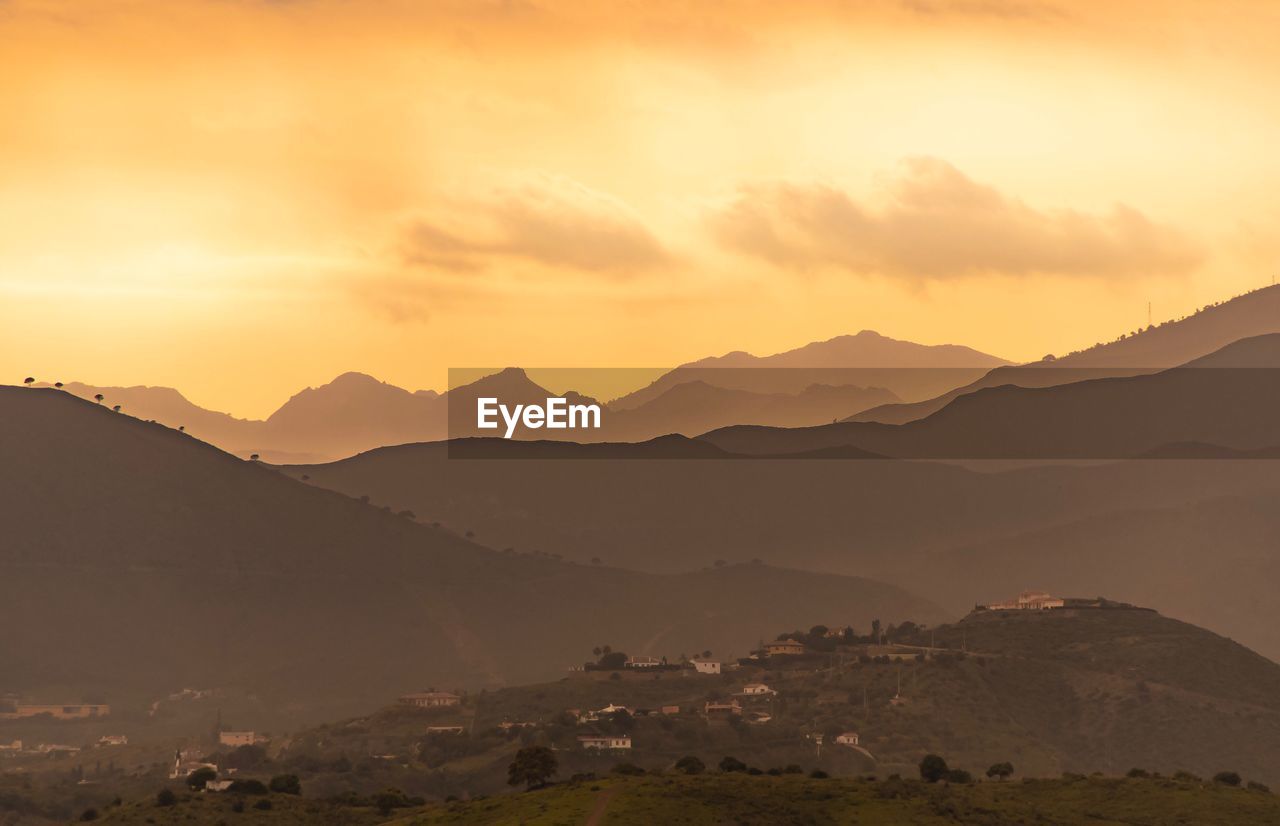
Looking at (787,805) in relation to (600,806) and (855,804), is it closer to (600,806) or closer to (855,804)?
(855,804)

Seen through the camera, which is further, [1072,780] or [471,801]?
[1072,780]

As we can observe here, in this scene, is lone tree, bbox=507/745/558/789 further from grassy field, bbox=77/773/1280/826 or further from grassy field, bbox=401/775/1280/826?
grassy field, bbox=401/775/1280/826

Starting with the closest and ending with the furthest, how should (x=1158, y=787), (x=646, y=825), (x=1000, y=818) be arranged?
(x=646, y=825), (x=1000, y=818), (x=1158, y=787)

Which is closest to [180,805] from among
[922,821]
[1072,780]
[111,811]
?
[111,811]

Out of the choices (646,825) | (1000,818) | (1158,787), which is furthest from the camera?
(1158,787)

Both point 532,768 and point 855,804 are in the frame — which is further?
point 532,768

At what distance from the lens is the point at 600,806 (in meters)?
164

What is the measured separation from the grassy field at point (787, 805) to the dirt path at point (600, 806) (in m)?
0.07

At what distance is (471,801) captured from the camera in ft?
586

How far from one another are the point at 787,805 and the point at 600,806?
1496cm

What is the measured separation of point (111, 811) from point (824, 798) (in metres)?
58.5

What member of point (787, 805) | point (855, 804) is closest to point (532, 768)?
point (787, 805)

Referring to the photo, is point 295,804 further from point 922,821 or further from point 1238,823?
point 1238,823

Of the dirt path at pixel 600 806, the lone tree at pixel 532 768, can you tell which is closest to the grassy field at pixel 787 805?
the dirt path at pixel 600 806
